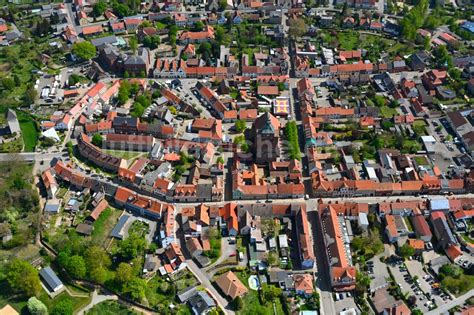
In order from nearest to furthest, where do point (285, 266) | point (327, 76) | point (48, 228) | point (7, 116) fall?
point (285, 266) < point (48, 228) < point (7, 116) < point (327, 76)

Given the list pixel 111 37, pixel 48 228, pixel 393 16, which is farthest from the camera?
pixel 393 16

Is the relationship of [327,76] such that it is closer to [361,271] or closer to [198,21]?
[198,21]

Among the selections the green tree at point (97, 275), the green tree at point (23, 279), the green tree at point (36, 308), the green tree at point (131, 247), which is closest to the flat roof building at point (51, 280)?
the green tree at point (23, 279)

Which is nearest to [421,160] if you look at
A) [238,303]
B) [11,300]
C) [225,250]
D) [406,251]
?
[406,251]

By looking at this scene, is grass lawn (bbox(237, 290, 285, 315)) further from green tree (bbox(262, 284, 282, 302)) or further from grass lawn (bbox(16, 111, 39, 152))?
grass lawn (bbox(16, 111, 39, 152))

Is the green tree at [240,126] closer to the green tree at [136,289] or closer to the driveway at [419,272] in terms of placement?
the green tree at [136,289]

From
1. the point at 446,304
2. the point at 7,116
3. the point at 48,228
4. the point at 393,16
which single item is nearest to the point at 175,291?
the point at 48,228

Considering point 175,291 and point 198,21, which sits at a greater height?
point 198,21
